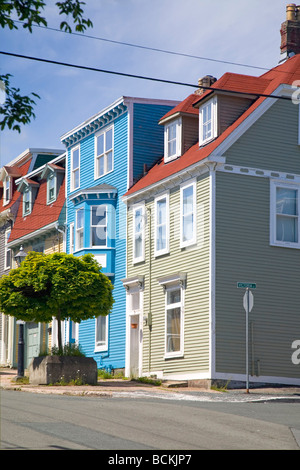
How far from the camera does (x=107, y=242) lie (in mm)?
31969

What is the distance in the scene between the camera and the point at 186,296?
26844mm

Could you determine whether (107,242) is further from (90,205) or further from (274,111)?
(274,111)

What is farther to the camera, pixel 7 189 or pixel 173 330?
pixel 7 189

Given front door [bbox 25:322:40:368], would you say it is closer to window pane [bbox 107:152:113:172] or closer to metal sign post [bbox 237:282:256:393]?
window pane [bbox 107:152:113:172]

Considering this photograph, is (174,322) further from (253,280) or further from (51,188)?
(51,188)

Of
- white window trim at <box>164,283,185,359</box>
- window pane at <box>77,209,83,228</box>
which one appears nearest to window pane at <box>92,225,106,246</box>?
window pane at <box>77,209,83,228</box>

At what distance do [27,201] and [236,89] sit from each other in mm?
16631

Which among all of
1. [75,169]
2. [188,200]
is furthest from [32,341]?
[188,200]

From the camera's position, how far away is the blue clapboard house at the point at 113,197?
31453mm

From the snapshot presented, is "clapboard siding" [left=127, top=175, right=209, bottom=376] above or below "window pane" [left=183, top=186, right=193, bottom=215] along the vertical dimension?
below

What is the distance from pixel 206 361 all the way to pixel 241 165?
242 inches

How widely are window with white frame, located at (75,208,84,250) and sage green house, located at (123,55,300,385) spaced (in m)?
4.82

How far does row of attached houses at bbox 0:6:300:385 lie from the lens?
25500mm
